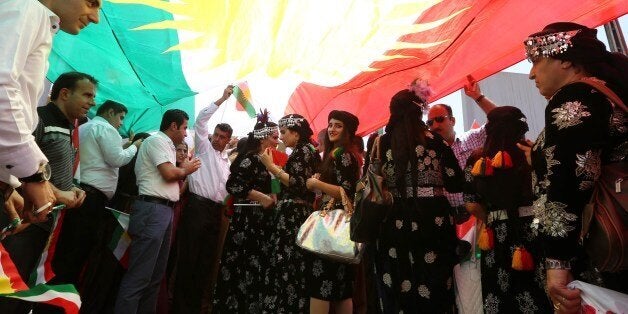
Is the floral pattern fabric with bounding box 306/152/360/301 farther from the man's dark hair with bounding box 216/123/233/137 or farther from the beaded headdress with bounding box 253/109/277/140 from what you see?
the man's dark hair with bounding box 216/123/233/137

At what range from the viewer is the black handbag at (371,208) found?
8.66ft

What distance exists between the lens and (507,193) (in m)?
2.54

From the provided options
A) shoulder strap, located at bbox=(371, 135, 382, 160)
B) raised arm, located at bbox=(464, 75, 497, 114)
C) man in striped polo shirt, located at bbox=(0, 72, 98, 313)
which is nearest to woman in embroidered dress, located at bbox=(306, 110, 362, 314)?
shoulder strap, located at bbox=(371, 135, 382, 160)

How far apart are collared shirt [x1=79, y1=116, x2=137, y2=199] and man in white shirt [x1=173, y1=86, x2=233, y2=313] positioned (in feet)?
3.29

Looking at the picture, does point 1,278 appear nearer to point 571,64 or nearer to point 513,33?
point 571,64

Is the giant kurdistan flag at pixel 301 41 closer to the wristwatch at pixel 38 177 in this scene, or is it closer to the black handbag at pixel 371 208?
the black handbag at pixel 371 208

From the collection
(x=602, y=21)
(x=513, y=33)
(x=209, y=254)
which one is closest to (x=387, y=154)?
(x=513, y=33)

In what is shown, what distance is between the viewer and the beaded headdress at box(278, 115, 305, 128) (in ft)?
13.8

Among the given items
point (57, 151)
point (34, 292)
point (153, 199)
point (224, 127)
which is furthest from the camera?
point (224, 127)

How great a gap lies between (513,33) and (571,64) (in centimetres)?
150

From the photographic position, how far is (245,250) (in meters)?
4.32

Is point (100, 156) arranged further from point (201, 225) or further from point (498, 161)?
point (498, 161)

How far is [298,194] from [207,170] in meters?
1.38

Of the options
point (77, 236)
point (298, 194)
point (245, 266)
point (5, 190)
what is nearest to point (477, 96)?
point (298, 194)
